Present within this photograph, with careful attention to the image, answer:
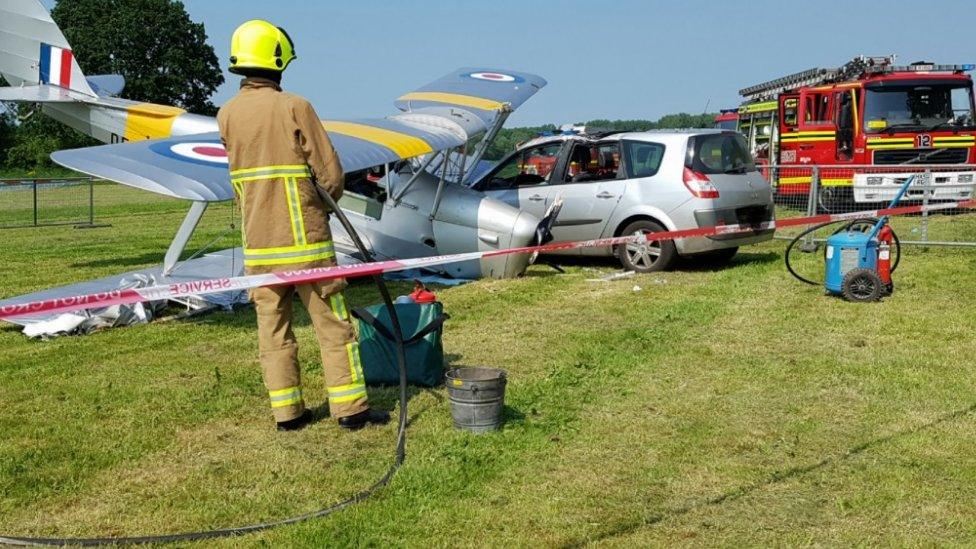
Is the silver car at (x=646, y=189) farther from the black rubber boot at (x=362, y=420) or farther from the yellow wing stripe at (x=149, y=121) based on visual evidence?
the black rubber boot at (x=362, y=420)

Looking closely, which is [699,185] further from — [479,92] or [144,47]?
[144,47]

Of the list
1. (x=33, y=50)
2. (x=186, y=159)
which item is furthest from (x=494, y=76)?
(x=186, y=159)

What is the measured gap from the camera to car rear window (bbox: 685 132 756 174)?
1020cm

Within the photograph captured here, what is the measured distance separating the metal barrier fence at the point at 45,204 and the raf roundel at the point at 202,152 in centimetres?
1360

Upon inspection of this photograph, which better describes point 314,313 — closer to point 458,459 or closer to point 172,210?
point 458,459

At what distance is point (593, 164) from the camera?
36.0 ft

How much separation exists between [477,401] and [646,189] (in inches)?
241

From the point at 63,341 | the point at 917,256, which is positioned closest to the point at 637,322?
the point at 63,341

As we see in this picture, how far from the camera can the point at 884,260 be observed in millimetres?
8578

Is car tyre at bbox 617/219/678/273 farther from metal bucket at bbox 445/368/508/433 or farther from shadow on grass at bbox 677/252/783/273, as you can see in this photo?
metal bucket at bbox 445/368/508/433

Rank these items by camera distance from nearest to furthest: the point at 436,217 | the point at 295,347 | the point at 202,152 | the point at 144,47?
the point at 295,347 < the point at 202,152 < the point at 436,217 < the point at 144,47

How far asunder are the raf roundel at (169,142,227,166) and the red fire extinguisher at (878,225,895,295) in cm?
599

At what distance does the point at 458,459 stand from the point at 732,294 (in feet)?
17.7

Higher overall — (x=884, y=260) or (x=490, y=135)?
(x=490, y=135)
